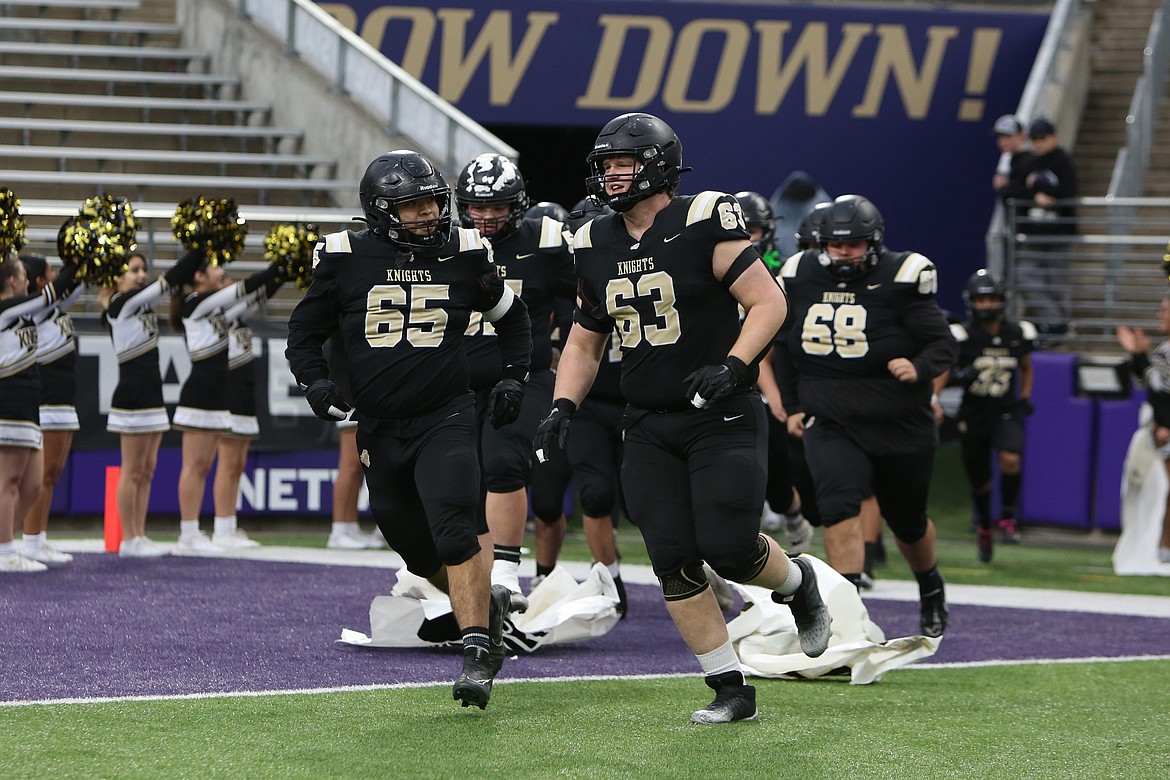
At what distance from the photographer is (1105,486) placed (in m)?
13.0

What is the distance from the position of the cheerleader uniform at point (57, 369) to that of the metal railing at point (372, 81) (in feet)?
12.0

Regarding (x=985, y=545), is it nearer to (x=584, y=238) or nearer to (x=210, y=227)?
(x=210, y=227)

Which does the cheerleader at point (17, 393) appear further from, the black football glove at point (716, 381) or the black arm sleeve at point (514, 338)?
the black football glove at point (716, 381)

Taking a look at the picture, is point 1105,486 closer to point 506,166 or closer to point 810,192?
point 810,192

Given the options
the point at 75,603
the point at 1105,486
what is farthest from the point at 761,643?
the point at 1105,486

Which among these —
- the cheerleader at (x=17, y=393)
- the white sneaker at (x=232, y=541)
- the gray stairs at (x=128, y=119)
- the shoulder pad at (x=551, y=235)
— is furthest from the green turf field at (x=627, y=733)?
the gray stairs at (x=128, y=119)

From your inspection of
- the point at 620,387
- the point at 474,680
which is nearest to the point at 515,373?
the point at 620,387

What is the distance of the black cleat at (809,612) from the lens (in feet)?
19.3

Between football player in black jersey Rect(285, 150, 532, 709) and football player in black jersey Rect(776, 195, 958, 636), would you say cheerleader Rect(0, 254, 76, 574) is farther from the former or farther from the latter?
football player in black jersey Rect(776, 195, 958, 636)

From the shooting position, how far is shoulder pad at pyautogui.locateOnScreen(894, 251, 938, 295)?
7637mm

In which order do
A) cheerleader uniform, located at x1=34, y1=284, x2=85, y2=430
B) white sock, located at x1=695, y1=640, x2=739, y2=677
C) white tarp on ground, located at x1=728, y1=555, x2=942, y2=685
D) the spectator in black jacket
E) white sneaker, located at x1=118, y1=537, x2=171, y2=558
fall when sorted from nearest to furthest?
white sock, located at x1=695, y1=640, x2=739, y2=677 → white tarp on ground, located at x1=728, y1=555, x2=942, y2=685 → cheerleader uniform, located at x1=34, y1=284, x2=85, y2=430 → white sneaker, located at x1=118, y1=537, x2=171, y2=558 → the spectator in black jacket

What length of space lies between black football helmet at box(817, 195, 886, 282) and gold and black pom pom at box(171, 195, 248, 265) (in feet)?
12.4

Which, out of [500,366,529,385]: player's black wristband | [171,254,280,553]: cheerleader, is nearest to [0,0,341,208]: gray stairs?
[171,254,280,553]: cheerleader

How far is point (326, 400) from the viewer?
5.86 meters
